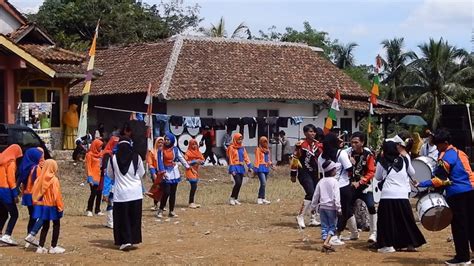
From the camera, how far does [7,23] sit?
24.6 m

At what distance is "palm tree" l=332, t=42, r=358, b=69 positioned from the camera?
2276 inches

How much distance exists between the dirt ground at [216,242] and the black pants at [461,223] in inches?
22.3

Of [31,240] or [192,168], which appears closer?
[31,240]

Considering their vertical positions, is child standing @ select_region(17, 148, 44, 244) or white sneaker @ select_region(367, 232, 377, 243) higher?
child standing @ select_region(17, 148, 44, 244)

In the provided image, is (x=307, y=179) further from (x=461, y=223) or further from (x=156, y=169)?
(x=461, y=223)

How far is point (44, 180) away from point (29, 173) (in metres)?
0.69

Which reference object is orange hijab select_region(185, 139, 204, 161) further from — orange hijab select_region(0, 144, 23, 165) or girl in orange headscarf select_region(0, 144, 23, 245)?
girl in orange headscarf select_region(0, 144, 23, 245)

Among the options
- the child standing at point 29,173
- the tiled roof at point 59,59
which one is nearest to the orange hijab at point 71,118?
the tiled roof at point 59,59

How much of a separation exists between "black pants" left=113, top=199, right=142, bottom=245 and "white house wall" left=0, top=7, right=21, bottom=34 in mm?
15824

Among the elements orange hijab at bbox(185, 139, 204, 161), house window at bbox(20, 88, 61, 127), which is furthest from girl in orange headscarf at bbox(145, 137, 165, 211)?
house window at bbox(20, 88, 61, 127)

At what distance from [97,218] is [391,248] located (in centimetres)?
624

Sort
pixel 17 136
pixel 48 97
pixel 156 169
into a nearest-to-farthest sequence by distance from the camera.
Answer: pixel 156 169 → pixel 17 136 → pixel 48 97

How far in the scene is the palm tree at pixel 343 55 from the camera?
5781 cm

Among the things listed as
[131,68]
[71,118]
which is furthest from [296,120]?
[71,118]
